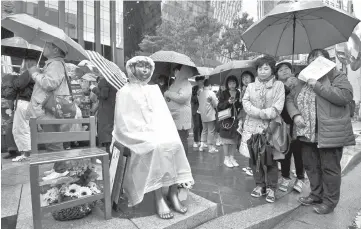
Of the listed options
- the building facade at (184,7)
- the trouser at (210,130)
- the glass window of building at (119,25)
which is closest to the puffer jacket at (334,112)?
the trouser at (210,130)

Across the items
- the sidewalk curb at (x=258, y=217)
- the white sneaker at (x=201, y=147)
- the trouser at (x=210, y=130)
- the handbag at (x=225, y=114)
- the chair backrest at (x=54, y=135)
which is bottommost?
the sidewalk curb at (x=258, y=217)

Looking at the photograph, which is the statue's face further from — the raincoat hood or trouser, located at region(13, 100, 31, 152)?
trouser, located at region(13, 100, 31, 152)

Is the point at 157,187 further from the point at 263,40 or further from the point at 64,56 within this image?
the point at 263,40

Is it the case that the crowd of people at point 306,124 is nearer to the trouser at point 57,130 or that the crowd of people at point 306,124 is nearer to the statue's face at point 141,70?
the statue's face at point 141,70

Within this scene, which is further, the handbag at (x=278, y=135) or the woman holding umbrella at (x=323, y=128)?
the handbag at (x=278, y=135)

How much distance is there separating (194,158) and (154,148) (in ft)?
10.1

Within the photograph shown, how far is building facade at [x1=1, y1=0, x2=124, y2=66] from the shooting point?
66.0 feet

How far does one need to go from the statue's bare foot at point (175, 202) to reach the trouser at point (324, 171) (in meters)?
1.63

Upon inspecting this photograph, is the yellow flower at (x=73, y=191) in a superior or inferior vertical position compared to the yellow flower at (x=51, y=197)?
superior

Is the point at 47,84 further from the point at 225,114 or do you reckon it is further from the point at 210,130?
the point at 210,130

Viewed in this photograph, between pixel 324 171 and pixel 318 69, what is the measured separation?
116 cm

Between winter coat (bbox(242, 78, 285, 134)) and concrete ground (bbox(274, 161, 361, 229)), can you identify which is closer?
concrete ground (bbox(274, 161, 361, 229))

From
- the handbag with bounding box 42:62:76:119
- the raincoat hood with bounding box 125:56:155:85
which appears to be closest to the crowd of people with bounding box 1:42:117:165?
the handbag with bounding box 42:62:76:119

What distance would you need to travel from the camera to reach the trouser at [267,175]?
3180 millimetres
